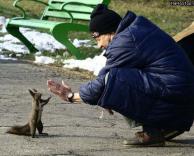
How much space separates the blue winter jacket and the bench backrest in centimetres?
512

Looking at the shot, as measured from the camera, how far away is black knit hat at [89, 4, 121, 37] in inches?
186

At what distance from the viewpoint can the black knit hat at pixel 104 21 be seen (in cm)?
472

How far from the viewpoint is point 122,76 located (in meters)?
4.56

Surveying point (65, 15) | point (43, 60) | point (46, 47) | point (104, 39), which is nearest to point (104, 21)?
point (104, 39)

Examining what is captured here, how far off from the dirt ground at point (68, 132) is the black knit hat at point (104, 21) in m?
0.83

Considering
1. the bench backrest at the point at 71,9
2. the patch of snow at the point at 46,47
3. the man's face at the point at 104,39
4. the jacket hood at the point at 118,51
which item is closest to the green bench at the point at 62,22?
the bench backrest at the point at 71,9

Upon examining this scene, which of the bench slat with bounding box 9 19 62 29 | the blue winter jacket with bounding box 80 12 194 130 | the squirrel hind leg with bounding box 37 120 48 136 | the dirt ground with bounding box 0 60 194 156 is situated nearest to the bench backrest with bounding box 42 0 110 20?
the bench slat with bounding box 9 19 62 29

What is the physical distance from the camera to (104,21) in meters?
4.72

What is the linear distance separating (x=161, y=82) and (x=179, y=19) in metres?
10.1

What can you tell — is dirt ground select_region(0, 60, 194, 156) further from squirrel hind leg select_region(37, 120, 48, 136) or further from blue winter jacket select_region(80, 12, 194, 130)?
blue winter jacket select_region(80, 12, 194, 130)

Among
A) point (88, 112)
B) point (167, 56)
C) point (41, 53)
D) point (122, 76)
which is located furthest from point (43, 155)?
point (41, 53)

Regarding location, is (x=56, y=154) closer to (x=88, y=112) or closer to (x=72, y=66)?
(x=88, y=112)

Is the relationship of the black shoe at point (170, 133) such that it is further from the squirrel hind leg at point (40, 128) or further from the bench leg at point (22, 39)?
the bench leg at point (22, 39)

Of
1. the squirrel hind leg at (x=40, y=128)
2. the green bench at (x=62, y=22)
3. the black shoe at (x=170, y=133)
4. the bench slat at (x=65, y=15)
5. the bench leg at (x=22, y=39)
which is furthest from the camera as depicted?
the bench leg at (x=22, y=39)
